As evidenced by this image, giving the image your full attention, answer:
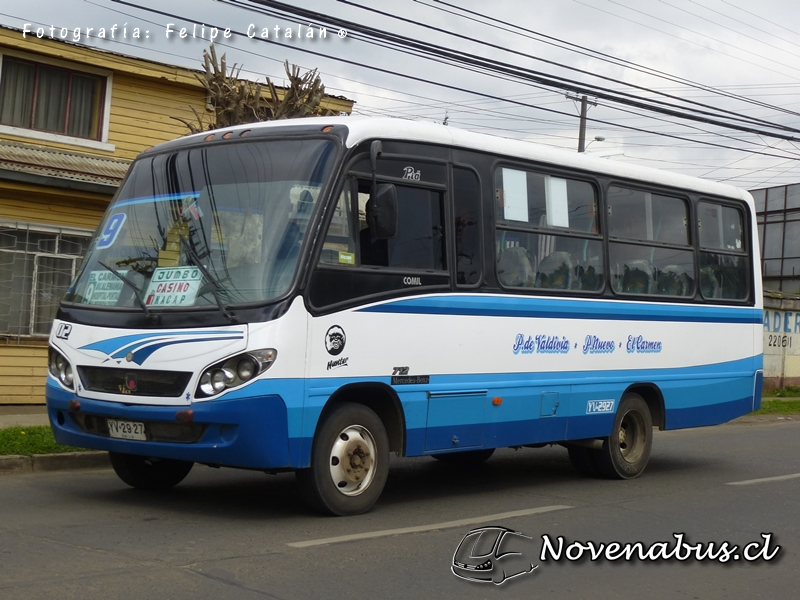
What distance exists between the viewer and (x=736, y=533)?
8094 mm

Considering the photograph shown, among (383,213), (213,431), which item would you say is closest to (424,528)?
(213,431)

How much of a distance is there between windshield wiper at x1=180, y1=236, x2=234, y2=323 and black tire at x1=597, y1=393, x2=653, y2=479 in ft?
15.7

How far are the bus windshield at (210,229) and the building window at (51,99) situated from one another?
381 inches

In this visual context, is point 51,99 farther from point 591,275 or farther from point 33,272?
point 591,275

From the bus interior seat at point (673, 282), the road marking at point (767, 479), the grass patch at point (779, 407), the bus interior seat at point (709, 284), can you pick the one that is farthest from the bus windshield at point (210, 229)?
the grass patch at point (779, 407)

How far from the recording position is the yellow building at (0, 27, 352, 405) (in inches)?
619

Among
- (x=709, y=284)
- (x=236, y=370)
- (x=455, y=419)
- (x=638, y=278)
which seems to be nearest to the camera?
(x=236, y=370)

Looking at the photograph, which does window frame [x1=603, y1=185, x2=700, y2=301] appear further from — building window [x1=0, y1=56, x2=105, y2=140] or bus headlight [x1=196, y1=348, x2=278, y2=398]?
building window [x1=0, y1=56, x2=105, y2=140]

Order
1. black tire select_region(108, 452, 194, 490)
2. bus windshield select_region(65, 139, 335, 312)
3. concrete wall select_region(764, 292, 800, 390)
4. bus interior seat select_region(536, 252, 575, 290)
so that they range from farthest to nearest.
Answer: concrete wall select_region(764, 292, 800, 390) → bus interior seat select_region(536, 252, 575, 290) → black tire select_region(108, 452, 194, 490) → bus windshield select_region(65, 139, 335, 312)

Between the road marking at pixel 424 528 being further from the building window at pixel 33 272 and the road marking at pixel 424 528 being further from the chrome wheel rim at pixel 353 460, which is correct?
the building window at pixel 33 272

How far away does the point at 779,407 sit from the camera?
2164 centimetres

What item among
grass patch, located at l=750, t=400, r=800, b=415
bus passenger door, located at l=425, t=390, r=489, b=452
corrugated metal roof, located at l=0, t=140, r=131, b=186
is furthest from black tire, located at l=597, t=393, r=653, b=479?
grass patch, located at l=750, t=400, r=800, b=415

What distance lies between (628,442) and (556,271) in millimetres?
2321

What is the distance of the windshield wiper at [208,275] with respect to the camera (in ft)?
24.3
